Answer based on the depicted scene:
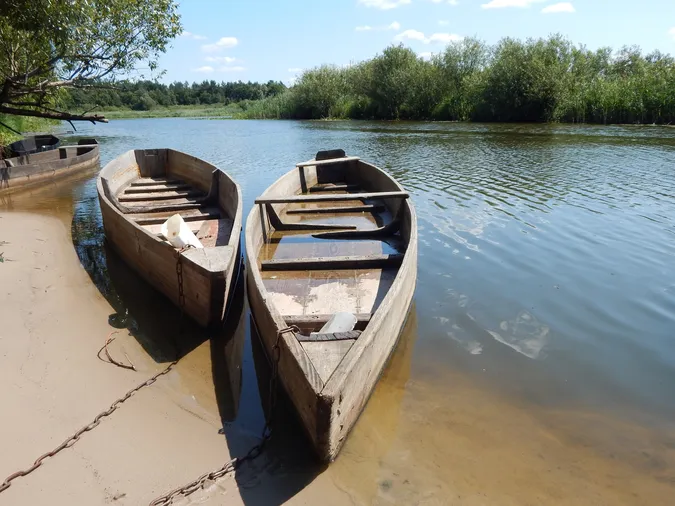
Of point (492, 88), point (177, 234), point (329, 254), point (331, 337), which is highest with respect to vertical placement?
point (492, 88)

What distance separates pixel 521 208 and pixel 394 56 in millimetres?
33873

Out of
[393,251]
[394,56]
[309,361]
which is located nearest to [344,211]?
[393,251]

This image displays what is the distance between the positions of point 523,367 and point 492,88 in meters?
31.0

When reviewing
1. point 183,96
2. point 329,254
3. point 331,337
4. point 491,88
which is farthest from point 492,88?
point 183,96

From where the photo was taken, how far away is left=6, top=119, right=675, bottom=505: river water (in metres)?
2.78

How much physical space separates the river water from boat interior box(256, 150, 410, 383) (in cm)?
58

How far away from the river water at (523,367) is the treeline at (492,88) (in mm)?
18898

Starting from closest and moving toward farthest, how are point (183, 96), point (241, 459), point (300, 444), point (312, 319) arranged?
point (241, 459), point (300, 444), point (312, 319), point (183, 96)

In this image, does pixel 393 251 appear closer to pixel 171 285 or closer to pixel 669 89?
pixel 171 285

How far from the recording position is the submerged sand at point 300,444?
104 inches

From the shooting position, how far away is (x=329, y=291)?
4.27 metres

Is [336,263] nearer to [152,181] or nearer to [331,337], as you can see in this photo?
[331,337]

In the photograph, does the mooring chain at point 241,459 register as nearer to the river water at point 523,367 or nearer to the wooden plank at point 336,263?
the river water at point 523,367

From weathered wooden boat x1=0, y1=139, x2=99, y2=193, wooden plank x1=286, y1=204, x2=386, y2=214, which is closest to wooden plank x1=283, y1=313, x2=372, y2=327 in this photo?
wooden plank x1=286, y1=204, x2=386, y2=214
